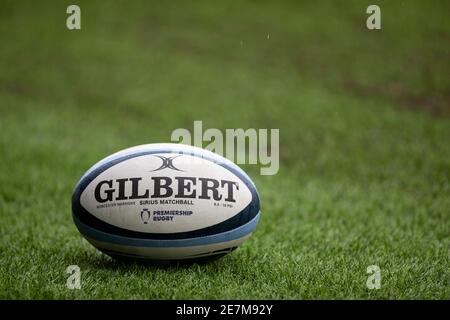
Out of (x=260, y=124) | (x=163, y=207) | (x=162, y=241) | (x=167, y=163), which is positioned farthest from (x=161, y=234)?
(x=260, y=124)

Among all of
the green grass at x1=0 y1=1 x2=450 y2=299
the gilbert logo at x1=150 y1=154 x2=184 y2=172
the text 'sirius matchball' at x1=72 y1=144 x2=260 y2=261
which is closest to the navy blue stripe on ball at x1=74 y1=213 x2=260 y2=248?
the text 'sirius matchball' at x1=72 y1=144 x2=260 y2=261

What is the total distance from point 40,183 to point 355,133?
504 centimetres

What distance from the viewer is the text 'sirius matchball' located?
10.9 feet

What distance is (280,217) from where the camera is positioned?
5.30 meters

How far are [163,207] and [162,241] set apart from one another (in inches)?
8.4

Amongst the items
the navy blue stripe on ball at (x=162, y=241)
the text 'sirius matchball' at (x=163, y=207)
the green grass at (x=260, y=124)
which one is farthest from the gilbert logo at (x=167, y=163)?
the green grass at (x=260, y=124)

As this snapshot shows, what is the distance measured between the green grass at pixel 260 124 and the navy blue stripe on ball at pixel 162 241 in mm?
175

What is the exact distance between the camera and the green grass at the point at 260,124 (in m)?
3.39

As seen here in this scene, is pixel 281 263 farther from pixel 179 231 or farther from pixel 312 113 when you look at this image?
pixel 312 113

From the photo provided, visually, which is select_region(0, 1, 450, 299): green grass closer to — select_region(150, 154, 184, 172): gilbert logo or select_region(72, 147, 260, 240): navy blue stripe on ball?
select_region(72, 147, 260, 240): navy blue stripe on ball

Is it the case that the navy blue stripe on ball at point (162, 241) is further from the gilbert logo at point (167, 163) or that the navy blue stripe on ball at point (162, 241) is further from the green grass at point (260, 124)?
the gilbert logo at point (167, 163)

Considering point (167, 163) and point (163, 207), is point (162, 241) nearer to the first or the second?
point (163, 207)

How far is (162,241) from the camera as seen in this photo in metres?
3.33
